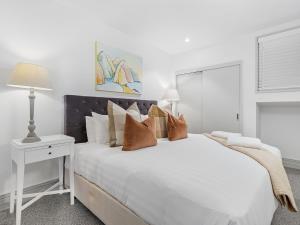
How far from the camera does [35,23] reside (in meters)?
2.00

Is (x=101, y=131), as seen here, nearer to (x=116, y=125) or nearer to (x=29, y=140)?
(x=116, y=125)

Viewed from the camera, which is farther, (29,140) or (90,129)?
(90,129)

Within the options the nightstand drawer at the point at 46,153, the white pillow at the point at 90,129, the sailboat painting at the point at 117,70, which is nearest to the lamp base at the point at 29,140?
the nightstand drawer at the point at 46,153

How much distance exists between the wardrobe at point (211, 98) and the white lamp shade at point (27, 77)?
9.96 ft

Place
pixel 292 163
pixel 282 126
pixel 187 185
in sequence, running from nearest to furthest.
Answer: pixel 187 185
pixel 292 163
pixel 282 126

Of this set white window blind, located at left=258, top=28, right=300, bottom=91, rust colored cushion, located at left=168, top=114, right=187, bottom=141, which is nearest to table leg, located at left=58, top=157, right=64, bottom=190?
rust colored cushion, located at left=168, top=114, right=187, bottom=141

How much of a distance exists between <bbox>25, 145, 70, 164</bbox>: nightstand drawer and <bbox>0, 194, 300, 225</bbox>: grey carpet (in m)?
0.56

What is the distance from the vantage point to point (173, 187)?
0.96 metres

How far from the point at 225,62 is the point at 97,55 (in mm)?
2462

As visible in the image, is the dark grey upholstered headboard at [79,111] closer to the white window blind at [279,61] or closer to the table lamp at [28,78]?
the table lamp at [28,78]

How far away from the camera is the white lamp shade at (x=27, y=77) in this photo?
1.58 meters

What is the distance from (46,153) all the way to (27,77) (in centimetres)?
75

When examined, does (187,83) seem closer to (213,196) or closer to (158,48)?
(158,48)

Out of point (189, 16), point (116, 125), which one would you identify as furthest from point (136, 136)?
point (189, 16)
